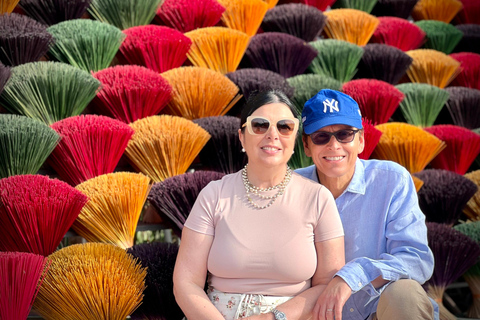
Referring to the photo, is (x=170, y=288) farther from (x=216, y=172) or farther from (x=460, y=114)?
(x=460, y=114)

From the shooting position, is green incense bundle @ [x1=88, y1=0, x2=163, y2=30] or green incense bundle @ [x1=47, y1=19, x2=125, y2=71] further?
green incense bundle @ [x1=88, y1=0, x2=163, y2=30]

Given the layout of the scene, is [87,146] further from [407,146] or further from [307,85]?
[407,146]

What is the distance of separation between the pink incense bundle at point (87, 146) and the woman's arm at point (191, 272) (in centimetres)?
61

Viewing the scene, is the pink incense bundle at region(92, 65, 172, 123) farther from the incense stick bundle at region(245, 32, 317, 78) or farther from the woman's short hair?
the woman's short hair

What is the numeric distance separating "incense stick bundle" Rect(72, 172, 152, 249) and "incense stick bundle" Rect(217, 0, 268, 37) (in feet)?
3.43

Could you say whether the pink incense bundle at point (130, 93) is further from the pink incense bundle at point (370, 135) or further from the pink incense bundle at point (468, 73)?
the pink incense bundle at point (468, 73)

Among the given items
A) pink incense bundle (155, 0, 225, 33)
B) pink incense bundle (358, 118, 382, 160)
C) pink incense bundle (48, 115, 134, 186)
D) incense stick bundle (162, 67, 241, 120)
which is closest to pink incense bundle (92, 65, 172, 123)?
incense stick bundle (162, 67, 241, 120)

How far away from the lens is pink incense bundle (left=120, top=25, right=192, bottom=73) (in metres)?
2.29

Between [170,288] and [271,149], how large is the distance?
0.53 metres

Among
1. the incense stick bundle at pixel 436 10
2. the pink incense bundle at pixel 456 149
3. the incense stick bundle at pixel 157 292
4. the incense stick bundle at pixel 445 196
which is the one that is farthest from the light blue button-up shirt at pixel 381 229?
the incense stick bundle at pixel 436 10

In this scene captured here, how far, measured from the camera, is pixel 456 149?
7.75ft

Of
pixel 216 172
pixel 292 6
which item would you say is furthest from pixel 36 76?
pixel 292 6

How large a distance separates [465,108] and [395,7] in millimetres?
796

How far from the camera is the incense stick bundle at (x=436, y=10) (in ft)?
10.5
